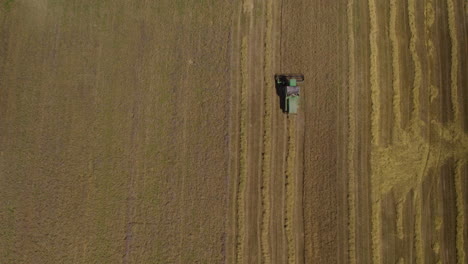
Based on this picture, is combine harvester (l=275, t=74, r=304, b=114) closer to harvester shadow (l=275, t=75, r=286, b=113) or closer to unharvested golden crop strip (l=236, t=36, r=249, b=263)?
harvester shadow (l=275, t=75, r=286, b=113)

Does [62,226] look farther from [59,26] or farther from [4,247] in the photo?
[59,26]

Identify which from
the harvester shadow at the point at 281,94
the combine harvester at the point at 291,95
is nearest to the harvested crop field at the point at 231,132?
the harvester shadow at the point at 281,94

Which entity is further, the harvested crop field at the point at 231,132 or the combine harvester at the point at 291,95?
the combine harvester at the point at 291,95

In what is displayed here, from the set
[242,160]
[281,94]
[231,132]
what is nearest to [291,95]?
[281,94]

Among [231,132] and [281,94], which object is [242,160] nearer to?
[231,132]

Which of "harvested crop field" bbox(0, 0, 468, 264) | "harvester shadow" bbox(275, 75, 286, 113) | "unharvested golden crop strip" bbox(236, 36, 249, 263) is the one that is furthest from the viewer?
"harvester shadow" bbox(275, 75, 286, 113)

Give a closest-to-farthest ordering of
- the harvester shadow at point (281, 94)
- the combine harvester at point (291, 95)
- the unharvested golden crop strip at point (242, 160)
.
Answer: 1. the unharvested golden crop strip at point (242, 160)
2. the combine harvester at point (291, 95)
3. the harvester shadow at point (281, 94)

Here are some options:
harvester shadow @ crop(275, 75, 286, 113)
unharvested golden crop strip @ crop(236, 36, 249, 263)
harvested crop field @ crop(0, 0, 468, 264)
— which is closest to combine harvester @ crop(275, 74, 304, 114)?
harvester shadow @ crop(275, 75, 286, 113)

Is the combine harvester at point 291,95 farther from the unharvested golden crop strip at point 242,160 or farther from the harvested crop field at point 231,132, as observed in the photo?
the unharvested golden crop strip at point 242,160
